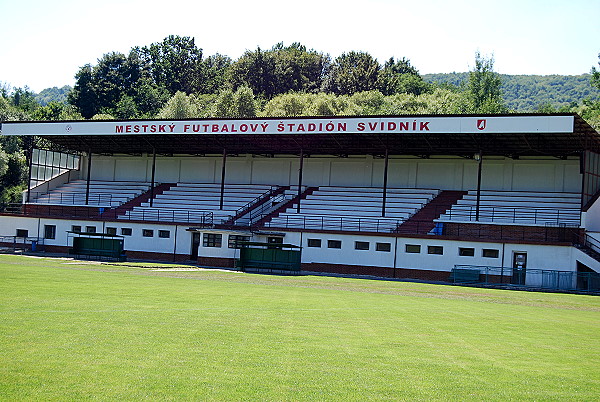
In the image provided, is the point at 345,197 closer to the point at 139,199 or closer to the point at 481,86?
the point at 139,199

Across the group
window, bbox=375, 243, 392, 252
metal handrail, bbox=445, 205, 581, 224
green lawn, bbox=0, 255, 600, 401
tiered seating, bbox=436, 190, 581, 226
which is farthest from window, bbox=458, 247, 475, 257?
green lawn, bbox=0, 255, 600, 401

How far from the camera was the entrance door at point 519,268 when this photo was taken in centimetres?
4172

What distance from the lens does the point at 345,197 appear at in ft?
184

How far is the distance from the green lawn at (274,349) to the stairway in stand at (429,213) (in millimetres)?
25058

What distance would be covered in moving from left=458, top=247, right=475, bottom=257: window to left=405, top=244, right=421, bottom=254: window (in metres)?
2.71

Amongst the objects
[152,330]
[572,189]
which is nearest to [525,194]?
[572,189]

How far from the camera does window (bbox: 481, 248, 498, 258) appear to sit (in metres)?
43.9


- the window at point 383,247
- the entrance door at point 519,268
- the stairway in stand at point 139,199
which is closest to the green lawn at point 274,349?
the entrance door at point 519,268

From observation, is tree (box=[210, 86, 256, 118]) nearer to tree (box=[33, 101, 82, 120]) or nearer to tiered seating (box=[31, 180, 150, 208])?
tree (box=[33, 101, 82, 120])

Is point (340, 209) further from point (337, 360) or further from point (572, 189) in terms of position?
point (337, 360)

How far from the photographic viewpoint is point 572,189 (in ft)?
169

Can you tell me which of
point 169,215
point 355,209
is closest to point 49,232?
point 169,215

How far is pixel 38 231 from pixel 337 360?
50.4 metres

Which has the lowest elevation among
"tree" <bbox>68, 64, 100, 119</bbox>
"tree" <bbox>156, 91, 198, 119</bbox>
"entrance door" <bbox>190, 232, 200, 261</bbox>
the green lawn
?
the green lawn
